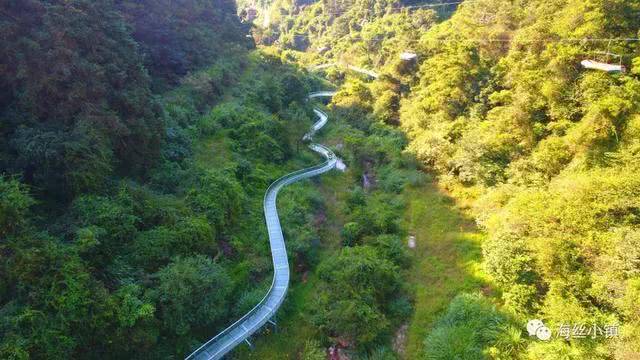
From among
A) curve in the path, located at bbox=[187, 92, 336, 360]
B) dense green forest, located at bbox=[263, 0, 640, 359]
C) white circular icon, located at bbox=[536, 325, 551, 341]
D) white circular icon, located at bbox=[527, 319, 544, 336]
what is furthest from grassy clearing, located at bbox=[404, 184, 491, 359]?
curve in the path, located at bbox=[187, 92, 336, 360]

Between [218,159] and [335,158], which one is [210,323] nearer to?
[218,159]

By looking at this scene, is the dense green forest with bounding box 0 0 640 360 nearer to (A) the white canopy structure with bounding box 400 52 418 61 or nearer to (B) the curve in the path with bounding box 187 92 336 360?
(B) the curve in the path with bounding box 187 92 336 360

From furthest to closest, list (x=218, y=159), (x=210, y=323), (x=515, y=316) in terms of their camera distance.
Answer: (x=218, y=159) → (x=210, y=323) → (x=515, y=316)

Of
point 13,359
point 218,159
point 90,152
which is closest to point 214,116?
point 218,159

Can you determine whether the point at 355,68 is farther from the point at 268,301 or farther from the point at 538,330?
the point at 538,330

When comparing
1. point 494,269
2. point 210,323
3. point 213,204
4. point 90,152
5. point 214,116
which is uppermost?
point 90,152

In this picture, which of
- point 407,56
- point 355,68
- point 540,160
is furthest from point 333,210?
point 355,68
